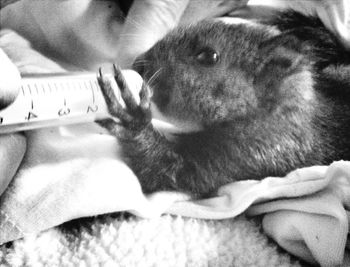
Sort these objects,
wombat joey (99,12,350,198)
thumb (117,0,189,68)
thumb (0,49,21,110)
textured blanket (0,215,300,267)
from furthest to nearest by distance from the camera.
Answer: thumb (117,0,189,68) < wombat joey (99,12,350,198) < textured blanket (0,215,300,267) < thumb (0,49,21,110)

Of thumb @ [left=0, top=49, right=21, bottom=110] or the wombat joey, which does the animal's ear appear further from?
thumb @ [left=0, top=49, right=21, bottom=110]

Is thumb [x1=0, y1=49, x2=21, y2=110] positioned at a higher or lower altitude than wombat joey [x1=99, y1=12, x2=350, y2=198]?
higher

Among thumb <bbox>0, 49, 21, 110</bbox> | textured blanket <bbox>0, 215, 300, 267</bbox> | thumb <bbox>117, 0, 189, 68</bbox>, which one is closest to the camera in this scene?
thumb <bbox>0, 49, 21, 110</bbox>

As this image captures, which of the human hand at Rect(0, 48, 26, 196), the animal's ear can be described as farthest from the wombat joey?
the human hand at Rect(0, 48, 26, 196)

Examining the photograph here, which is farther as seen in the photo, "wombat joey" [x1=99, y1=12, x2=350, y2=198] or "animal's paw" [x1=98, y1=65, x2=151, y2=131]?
"wombat joey" [x1=99, y1=12, x2=350, y2=198]

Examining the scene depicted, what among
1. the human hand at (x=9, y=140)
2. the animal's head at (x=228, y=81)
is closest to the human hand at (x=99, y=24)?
the animal's head at (x=228, y=81)

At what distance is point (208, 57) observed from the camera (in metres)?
1.01

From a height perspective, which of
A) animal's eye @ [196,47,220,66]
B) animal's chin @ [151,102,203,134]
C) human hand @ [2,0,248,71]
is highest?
animal's eye @ [196,47,220,66]

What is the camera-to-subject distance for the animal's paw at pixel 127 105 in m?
0.84

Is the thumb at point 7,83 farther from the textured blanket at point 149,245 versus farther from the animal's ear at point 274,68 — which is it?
the animal's ear at point 274,68

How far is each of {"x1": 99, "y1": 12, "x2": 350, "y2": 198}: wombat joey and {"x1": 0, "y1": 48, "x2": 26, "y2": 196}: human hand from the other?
7.4 inches

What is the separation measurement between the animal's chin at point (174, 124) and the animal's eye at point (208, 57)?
0.41 feet

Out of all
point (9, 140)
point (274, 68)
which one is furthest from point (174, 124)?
point (9, 140)

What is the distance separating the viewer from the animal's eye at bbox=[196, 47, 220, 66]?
39.4 inches
